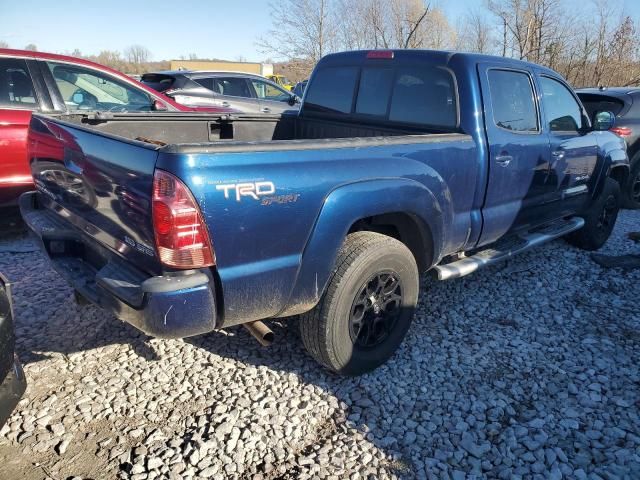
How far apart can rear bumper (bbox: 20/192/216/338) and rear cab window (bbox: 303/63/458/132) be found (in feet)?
7.05

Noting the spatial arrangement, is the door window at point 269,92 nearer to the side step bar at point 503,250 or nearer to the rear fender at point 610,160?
the rear fender at point 610,160

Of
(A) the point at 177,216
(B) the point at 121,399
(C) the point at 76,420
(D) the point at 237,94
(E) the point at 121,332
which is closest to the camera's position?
(A) the point at 177,216

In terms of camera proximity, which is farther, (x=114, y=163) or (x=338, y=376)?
(x=338, y=376)

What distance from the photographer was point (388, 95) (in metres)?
3.82

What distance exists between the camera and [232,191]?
214cm

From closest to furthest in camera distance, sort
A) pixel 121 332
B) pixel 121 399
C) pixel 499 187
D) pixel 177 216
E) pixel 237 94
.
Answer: pixel 177 216
pixel 121 399
pixel 121 332
pixel 499 187
pixel 237 94

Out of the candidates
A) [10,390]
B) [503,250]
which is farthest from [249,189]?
[503,250]

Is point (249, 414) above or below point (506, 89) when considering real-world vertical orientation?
below

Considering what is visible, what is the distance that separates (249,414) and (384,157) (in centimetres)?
156

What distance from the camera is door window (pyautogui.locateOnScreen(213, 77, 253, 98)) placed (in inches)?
392

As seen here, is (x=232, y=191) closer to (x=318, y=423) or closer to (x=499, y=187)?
(x=318, y=423)

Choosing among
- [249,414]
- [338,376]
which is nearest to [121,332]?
[249,414]

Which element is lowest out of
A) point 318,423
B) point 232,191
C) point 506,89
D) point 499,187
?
point 318,423

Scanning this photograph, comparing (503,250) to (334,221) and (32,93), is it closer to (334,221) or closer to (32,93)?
(334,221)
